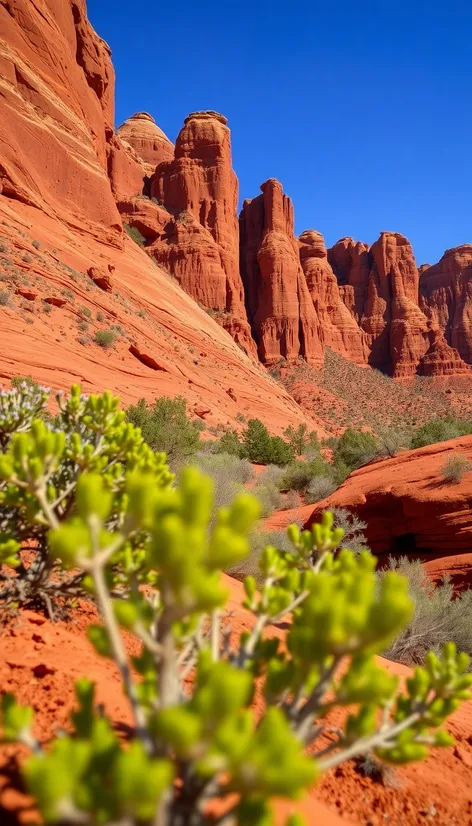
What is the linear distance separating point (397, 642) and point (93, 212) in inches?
1359

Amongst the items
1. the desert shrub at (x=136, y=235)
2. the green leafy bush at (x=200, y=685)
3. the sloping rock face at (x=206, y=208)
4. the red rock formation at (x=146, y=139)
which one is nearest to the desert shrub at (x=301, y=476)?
the green leafy bush at (x=200, y=685)

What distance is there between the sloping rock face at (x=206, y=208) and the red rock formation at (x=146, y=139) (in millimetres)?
11931

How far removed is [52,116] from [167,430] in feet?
92.3

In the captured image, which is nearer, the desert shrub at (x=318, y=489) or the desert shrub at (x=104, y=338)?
the desert shrub at (x=318, y=489)

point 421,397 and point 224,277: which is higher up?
point 224,277

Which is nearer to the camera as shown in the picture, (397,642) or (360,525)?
(397,642)

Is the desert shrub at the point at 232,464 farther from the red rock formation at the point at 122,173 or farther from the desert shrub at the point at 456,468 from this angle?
the red rock formation at the point at 122,173

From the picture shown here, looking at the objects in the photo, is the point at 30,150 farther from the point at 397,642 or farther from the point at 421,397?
the point at 421,397

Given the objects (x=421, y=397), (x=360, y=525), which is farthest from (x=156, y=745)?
(x=421, y=397)

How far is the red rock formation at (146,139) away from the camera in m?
64.2

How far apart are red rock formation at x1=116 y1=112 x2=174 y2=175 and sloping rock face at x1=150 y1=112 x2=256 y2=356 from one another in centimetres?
1193

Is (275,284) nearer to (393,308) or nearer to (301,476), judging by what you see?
(393,308)

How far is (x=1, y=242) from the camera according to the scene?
72.1 feet

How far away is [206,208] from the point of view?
2069 inches
